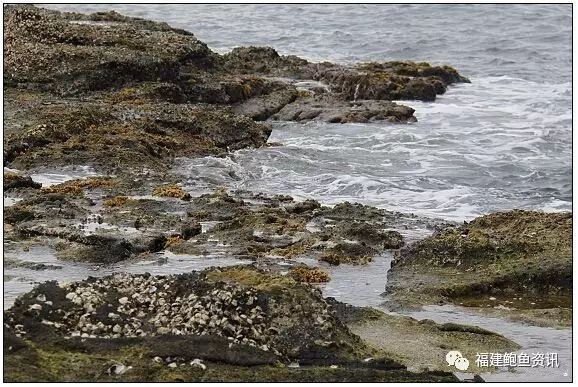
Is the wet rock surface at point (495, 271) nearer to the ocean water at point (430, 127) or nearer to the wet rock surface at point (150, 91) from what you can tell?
the ocean water at point (430, 127)

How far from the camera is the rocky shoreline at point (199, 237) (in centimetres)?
1032

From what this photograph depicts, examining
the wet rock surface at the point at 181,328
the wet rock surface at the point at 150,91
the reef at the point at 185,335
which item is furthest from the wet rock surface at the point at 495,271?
the wet rock surface at the point at 150,91

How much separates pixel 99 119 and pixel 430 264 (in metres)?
12.8

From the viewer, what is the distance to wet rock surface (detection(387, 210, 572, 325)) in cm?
1445

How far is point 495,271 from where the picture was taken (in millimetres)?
15117

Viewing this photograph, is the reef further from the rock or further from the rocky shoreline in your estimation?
the rock

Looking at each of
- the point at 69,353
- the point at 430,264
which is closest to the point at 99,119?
the point at 430,264

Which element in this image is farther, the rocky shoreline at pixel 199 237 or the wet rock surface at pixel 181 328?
the rocky shoreline at pixel 199 237

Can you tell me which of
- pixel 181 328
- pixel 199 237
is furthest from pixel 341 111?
pixel 181 328

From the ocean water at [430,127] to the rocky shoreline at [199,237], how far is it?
58.3 inches

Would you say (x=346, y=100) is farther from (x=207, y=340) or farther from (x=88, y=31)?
(x=207, y=340)

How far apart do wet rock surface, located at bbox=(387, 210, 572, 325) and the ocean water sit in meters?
4.98

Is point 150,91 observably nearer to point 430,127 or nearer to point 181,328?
point 430,127

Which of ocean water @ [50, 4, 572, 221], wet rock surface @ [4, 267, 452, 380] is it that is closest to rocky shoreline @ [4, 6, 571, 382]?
wet rock surface @ [4, 267, 452, 380]
